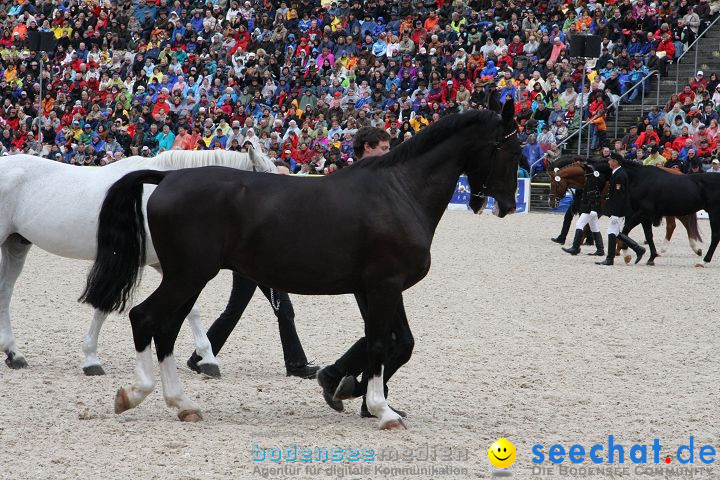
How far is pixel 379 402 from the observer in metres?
5.65

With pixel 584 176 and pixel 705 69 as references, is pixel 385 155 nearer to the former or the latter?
pixel 584 176

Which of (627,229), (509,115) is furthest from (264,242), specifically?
(627,229)

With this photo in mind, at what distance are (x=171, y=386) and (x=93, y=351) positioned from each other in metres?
1.56

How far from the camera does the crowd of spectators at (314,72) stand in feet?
82.5

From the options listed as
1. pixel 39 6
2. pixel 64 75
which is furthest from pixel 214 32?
pixel 39 6

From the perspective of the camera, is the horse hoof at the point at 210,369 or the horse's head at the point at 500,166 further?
the horse hoof at the point at 210,369

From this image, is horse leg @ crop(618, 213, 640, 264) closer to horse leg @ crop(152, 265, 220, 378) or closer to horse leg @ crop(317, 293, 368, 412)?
horse leg @ crop(152, 265, 220, 378)

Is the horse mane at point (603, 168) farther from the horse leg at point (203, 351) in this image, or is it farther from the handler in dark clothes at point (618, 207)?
the horse leg at point (203, 351)

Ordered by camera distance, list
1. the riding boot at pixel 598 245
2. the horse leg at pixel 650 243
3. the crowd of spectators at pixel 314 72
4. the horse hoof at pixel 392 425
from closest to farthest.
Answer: the horse hoof at pixel 392 425
the horse leg at pixel 650 243
the riding boot at pixel 598 245
the crowd of spectators at pixel 314 72

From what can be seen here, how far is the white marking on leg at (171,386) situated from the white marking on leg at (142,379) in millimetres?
106

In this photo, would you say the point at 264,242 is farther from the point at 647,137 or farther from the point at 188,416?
the point at 647,137

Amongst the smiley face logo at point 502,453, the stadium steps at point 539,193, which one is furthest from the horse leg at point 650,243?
the smiley face logo at point 502,453

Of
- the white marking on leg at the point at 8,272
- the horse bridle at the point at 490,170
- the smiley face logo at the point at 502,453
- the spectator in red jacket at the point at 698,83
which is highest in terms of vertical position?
the spectator in red jacket at the point at 698,83

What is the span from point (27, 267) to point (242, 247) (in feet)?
29.3
